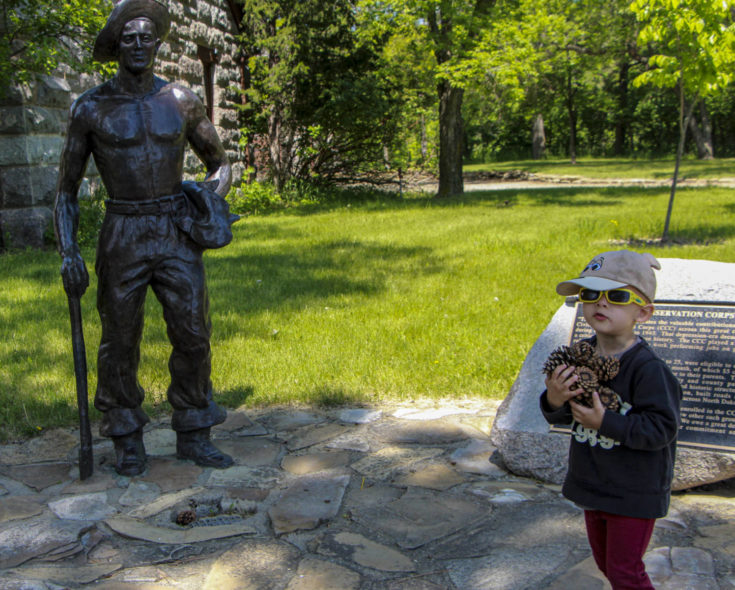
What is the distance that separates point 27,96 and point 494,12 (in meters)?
9.38

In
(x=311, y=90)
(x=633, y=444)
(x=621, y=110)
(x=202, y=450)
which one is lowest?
(x=202, y=450)

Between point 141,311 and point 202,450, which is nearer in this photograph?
point 141,311

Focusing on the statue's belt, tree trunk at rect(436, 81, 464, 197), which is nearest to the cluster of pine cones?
the statue's belt

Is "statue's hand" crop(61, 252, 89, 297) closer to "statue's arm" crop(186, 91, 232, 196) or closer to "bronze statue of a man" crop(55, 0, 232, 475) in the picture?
"bronze statue of a man" crop(55, 0, 232, 475)

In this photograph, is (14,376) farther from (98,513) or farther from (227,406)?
(98,513)

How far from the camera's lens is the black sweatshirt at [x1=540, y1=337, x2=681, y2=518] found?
2.29 meters

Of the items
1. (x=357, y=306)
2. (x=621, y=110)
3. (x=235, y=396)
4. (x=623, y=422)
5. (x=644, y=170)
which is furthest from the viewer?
(x=621, y=110)

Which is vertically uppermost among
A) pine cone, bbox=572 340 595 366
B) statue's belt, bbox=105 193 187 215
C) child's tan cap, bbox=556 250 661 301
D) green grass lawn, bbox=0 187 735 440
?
statue's belt, bbox=105 193 187 215

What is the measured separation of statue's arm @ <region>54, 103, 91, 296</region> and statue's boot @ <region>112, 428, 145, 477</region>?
0.83 meters

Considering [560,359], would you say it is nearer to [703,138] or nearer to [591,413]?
[591,413]

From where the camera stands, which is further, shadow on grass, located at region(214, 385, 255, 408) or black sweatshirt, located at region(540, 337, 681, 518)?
shadow on grass, located at region(214, 385, 255, 408)

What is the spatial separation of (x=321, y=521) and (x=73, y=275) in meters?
1.72

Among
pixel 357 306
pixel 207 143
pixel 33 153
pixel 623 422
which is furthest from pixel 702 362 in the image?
pixel 33 153

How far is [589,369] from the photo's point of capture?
231 centimetres
